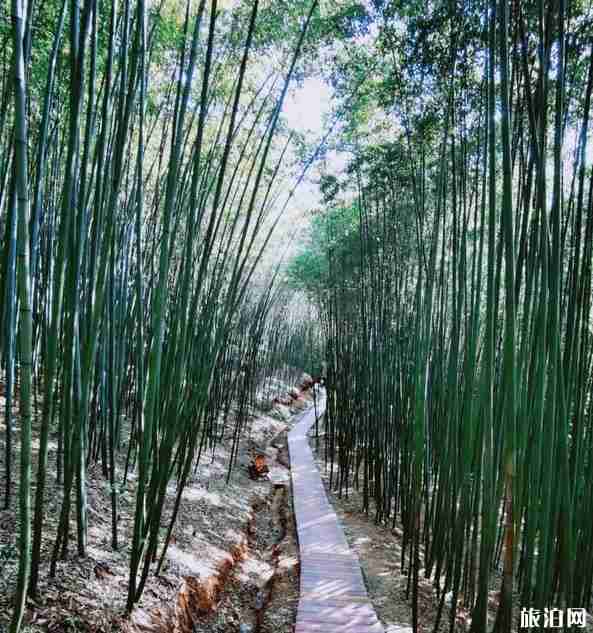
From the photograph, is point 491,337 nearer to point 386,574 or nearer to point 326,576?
point 326,576

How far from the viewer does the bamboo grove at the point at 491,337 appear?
49.8 inches

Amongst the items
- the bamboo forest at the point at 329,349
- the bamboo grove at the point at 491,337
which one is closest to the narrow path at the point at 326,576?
the bamboo forest at the point at 329,349

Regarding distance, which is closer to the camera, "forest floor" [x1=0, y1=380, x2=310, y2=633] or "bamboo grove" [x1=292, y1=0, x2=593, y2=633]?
"bamboo grove" [x1=292, y1=0, x2=593, y2=633]

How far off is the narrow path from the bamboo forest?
0.08ft

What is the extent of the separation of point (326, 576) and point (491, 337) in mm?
2031

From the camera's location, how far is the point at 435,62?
2.89m

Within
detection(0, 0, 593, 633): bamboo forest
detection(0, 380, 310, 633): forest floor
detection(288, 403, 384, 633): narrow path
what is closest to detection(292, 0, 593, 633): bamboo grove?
detection(0, 0, 593, 633): bamboo forest

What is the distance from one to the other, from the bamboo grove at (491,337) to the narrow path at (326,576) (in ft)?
1.00

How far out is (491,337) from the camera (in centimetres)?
124

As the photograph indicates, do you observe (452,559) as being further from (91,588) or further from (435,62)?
(435,62)

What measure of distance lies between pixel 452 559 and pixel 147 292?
230 cm

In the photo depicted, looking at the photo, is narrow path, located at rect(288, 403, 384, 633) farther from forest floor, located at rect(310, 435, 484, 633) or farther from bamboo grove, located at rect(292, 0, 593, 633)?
bamboo grove, located at rect(292, 0, 593, 633)

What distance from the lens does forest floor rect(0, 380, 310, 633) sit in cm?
165

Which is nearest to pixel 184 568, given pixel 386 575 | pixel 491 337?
pixel 386 575
